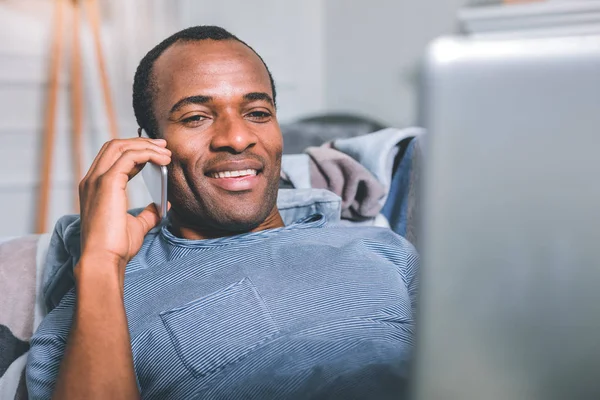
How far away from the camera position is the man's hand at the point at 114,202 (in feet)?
3.24

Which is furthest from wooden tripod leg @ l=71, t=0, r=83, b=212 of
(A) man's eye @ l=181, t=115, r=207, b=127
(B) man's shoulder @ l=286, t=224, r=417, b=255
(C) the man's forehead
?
(B) man's shoulder @ l=286, t=224, r=417, b=255

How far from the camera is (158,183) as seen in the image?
113cm

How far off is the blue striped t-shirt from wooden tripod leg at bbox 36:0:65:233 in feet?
4.91

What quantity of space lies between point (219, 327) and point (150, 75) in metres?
0.59

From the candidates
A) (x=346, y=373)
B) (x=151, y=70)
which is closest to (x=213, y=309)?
(x=346, y=373)

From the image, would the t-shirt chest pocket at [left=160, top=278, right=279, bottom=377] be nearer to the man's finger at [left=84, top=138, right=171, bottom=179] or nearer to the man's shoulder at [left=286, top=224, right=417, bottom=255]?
the man's shoulder at [left=286, top=224, right=417, bottom=255]

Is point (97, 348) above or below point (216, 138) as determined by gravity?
below

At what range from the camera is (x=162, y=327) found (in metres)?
0.95

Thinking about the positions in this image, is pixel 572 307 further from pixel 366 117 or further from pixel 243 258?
pixel 366 117

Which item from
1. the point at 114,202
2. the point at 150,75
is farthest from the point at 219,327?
the point at 150,75

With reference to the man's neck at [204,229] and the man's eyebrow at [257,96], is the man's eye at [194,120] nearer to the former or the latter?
the man's eyebrow at [257,96]

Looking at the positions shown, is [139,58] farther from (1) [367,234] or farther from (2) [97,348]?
(2) [97,348]

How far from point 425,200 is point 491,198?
0.04 m

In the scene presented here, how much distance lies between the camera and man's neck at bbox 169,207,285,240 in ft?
3.95
